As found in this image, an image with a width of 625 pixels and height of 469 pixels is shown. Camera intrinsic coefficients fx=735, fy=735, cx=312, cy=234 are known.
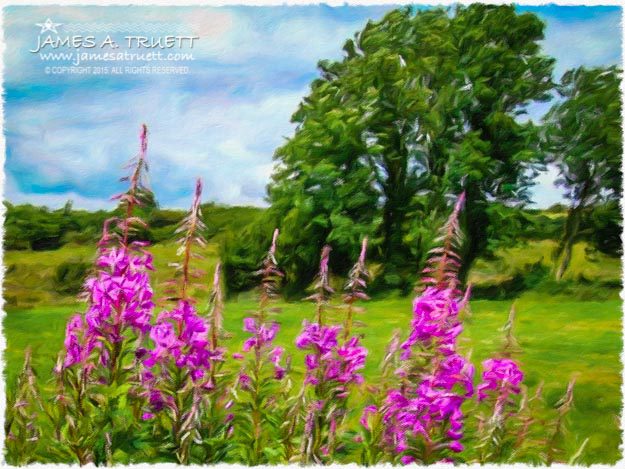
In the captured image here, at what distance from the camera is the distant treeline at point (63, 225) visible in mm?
5488

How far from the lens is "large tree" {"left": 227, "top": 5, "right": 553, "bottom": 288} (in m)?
5.72

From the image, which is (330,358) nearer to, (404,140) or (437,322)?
(437,322)

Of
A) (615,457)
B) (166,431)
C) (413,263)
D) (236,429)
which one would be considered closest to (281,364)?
(236,429)

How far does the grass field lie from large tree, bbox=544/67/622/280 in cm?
31

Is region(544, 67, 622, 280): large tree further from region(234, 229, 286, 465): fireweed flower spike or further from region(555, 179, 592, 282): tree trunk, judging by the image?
region(234, 229, 286, 465): fireweed flower spike

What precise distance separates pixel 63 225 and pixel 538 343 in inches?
147

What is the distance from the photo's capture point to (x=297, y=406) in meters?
4.36

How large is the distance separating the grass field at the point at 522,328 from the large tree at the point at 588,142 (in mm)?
307

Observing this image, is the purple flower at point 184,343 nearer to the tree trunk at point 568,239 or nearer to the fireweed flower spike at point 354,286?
the fireweed flower spike at point 354,286

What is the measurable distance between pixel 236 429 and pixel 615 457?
8.91 ft

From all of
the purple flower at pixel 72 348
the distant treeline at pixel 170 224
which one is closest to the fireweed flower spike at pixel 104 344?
the purple flower at pixel 72 348

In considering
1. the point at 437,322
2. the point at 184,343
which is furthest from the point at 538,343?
the point at 184,343

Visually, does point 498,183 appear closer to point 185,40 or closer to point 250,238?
point 250,238

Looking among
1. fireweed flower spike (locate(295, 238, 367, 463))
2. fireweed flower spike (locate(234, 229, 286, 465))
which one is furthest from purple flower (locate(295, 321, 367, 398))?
fireweed flower spike (locate(234, 229, 286, 465))
